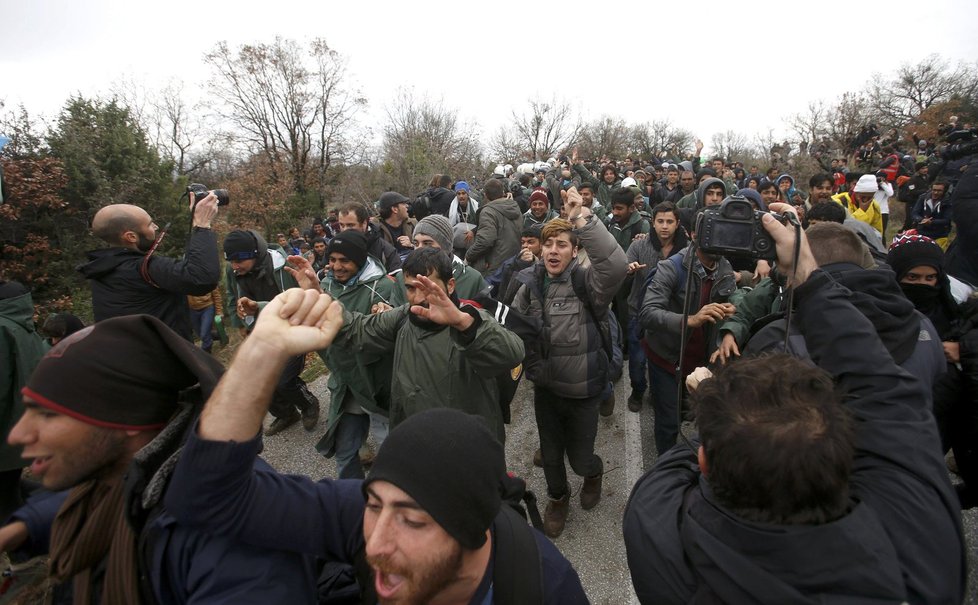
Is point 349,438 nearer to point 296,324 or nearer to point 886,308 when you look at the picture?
point 296,324

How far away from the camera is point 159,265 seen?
3232 mm

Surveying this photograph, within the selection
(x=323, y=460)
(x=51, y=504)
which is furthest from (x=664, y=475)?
(x=323, y=460)

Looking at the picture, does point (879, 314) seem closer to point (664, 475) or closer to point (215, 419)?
point (664, 475)

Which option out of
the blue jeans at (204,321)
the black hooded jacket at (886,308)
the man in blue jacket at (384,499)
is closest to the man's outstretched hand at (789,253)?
the black hooded jacket at (886,308)

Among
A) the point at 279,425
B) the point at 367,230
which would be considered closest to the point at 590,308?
the point at 367,230

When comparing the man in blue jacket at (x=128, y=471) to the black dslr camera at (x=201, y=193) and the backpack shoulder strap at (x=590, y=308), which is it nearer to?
the backpack shoulder strap at (x=590, y=308)

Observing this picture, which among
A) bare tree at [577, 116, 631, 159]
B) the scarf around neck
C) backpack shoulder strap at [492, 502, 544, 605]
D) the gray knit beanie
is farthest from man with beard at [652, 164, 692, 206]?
bare tree at [577, 116, 631, 159]

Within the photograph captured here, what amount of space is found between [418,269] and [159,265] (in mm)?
2024

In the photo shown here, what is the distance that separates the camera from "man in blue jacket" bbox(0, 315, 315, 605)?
1.14 meters

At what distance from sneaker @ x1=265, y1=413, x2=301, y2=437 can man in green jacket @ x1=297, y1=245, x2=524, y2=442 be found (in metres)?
2.61

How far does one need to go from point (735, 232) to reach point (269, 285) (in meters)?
4.05

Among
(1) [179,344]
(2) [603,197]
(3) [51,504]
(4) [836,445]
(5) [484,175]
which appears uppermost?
(5) [484,175]

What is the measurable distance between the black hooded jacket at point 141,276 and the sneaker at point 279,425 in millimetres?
1914

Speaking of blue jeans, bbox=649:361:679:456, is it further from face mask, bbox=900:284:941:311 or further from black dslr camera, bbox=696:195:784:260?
black dslr camera, bbox=696:195:784:260
